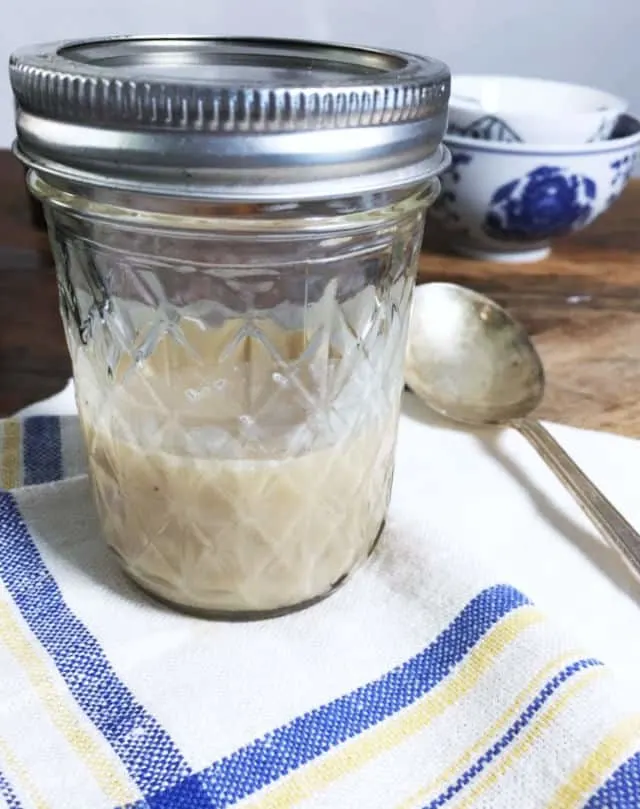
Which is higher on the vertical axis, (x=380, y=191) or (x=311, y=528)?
(x=380, y=191)

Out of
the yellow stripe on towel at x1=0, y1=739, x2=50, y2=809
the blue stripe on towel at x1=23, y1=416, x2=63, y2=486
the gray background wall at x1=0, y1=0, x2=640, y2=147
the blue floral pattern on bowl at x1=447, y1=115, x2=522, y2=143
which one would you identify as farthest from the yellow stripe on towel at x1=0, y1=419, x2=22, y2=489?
the gray background wall at x1=0, y1=0, x2=640, y2=147

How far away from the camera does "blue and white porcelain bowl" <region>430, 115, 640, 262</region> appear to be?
0.63 meters

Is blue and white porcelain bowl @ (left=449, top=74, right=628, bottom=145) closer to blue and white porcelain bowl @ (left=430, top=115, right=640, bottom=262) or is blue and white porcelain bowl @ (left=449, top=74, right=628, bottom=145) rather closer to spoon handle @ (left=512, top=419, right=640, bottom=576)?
blue and white porcelain bowl @ (left=430, top=115, right=640, bottom=262)

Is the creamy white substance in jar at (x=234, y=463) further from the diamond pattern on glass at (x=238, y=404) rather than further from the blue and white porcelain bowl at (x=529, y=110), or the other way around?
the blue and white porcelain bowl at (x=529, y=110)

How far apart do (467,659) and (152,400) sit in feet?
0.48

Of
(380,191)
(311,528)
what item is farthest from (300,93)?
(311,528)

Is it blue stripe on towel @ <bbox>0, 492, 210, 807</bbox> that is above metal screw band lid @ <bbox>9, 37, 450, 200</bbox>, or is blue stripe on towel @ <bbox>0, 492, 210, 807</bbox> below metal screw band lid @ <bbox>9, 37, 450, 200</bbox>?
below

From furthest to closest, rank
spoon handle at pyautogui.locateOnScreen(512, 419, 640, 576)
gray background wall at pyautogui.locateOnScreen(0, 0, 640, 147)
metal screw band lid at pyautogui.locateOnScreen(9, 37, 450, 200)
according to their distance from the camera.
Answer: gray background wall at pyautogui.locateOnScreen(0, 0, 640, 147)
spoon handle at pyautogui.locateOnScreen(512, 419, 640, 576)
metal screw band lid at pyautogui.locateOnScreen(9, 37, 450, 200)

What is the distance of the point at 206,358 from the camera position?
1.07 feet

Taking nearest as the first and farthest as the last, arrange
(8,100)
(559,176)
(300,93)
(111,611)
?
(300,93) < (111,611) < (559,176) < (8,100)

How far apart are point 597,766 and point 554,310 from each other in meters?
0.40

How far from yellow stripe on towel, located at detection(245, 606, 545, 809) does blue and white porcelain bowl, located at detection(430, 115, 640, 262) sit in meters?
0.39

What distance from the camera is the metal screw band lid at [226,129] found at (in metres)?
0.25

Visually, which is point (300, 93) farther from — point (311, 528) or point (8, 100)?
point (8, 100)
